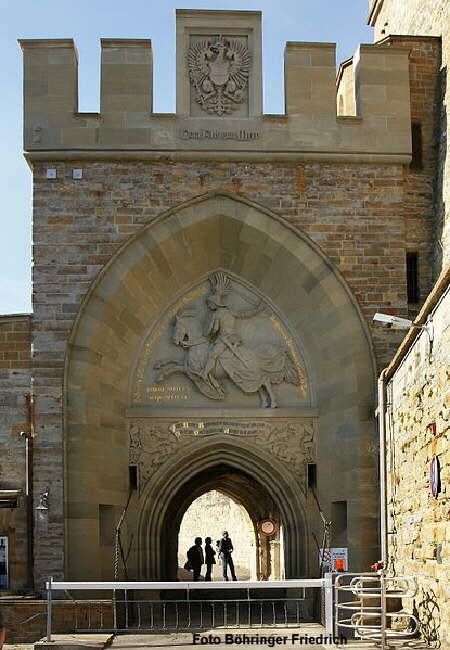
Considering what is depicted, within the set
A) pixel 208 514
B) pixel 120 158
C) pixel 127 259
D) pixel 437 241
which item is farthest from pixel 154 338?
pixel 208 514

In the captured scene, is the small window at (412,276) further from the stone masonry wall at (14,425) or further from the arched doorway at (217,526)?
the arched doorway at (217,526)

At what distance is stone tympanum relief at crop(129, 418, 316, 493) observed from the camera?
634 inches

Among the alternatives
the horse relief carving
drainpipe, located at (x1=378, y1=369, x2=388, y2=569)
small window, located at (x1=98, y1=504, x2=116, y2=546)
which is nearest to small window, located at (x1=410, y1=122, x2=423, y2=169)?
the horse relief carving

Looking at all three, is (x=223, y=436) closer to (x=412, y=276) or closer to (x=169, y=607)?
(x=169, y=607)

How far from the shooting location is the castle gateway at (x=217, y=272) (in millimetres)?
15531

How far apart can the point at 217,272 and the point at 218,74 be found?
2.69 metres

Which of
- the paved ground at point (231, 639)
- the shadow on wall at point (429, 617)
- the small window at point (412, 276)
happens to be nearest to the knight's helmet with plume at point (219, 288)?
the small window at point (412, 276)

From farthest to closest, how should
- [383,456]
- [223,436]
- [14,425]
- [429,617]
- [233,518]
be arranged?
[233,518] → [223,436] → [14,425] → [383,456] → [429,617]

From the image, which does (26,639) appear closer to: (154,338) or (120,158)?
(154,338)

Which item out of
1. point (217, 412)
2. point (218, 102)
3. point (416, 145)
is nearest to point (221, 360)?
point (217, 412)

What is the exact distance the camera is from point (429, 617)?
10422 mm

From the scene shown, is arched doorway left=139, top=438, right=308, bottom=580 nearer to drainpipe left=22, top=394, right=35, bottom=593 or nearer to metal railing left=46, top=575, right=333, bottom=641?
metal railing left=46, top=575, right=333, bottom=641

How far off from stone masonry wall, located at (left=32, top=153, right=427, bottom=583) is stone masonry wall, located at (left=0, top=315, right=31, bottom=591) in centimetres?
46

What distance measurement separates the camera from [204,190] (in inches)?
621
